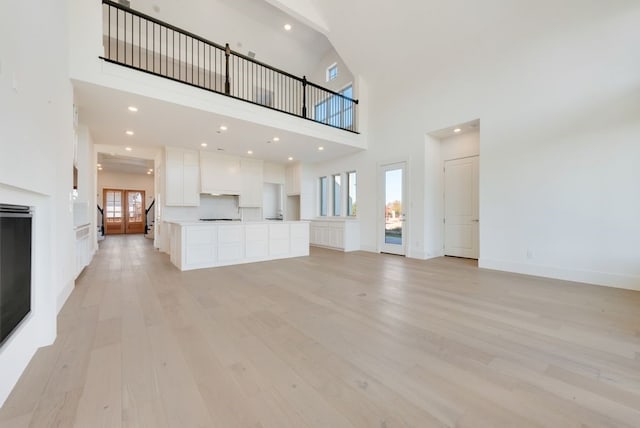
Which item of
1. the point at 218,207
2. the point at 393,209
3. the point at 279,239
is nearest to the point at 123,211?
the point at 218,207

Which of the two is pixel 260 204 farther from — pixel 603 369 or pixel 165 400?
pixel 603 369

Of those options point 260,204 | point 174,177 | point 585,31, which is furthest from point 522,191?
point 174,177

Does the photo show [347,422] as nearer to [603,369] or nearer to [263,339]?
[263,339]

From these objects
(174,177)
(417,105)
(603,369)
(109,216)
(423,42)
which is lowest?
(603,369)

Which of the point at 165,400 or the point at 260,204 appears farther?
the point at 260,204

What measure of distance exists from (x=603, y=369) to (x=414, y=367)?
1.25 meters

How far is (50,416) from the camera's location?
126cm

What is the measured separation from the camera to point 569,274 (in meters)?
3.88

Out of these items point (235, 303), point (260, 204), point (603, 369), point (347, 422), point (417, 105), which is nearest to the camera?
point (347, 422)

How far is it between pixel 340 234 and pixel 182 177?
4.47m

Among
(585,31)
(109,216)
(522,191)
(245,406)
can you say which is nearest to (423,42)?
(585,31)

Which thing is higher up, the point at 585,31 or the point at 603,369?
the point at 585,31

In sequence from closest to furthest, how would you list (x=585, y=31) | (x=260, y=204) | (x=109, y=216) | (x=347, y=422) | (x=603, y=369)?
(x=347, y=422) < (x=603, y=369) < (x=585, y=31) < (x=260, y=204) < (x=109, y=216)

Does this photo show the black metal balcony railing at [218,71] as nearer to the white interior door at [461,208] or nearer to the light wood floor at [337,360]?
the white interior door at [461,208]
